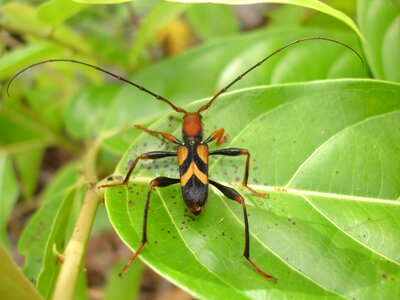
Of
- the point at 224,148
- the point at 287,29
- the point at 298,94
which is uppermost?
the point at 287,29

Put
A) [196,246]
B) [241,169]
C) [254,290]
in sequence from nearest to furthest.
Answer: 1. [254,290]
2. [196,246]
3. [241,169]

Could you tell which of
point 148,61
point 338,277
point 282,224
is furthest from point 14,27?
point 338,277

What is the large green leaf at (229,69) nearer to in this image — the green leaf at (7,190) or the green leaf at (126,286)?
the green leaf at (7,190)

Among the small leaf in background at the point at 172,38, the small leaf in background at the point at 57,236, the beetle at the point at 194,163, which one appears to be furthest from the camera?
the small leaf in background at the point at 172,38

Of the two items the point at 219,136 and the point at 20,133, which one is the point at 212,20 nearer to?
the point at 20,133

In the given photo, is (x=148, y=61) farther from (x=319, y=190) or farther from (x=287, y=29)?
(x=319, y=190)

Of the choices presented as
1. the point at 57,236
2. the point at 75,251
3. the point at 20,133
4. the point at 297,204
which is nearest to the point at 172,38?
the point at 20,133

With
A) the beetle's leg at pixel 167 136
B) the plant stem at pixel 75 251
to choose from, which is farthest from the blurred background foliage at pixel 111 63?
the beetle's leg at pixel 167 136

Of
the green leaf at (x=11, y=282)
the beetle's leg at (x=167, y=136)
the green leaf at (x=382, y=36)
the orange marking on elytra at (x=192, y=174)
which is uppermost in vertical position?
the green leaf at (x=382, y=36)
